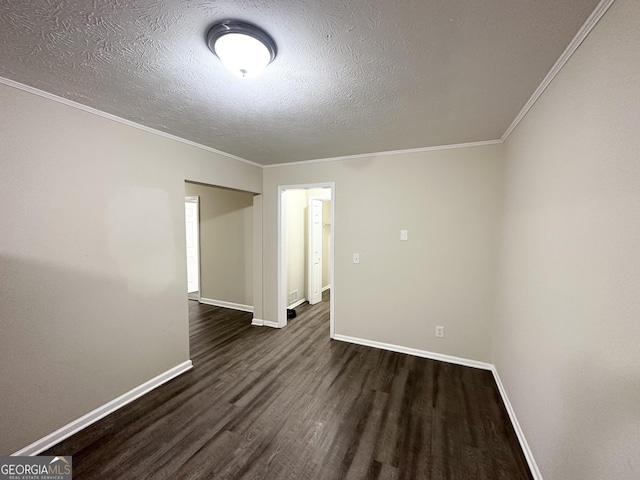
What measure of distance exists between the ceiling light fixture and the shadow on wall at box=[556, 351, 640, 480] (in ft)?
6.35

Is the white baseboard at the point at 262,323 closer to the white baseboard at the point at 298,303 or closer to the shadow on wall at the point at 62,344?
the white baseboard at the point at 298,303

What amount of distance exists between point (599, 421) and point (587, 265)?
0.62 meters

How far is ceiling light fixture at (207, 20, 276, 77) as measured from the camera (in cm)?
113

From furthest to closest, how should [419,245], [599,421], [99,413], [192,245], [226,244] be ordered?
[192,245] → [226,244] → [419,245] → [99,413] → [599,421]

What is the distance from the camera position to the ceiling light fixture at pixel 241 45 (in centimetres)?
113

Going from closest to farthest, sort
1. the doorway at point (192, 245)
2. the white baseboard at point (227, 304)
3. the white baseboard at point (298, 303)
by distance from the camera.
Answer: the white baseboard at point (227, 304) → the white baseboard at point (298, 303) → the doorway at point (192, 245)

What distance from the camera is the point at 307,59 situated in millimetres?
1361

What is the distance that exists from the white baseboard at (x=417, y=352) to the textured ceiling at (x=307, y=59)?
2430 millimetres

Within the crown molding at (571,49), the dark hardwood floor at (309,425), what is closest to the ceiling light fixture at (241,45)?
the crown molding at (571,49)

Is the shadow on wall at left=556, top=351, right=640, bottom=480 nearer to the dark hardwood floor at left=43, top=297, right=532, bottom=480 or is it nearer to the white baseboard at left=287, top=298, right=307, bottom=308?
the dark hardwood floor at left=43, top=297, right=532, bottom=480

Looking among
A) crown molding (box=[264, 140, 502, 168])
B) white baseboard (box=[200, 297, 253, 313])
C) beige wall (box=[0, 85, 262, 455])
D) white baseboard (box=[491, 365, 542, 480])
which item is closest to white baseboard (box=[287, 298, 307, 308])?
white baseboard (box=[200, 297, 253, 313])

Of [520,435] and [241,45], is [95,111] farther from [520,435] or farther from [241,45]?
[520,435]

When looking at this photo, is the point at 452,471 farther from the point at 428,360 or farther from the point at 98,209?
the point at 98,209

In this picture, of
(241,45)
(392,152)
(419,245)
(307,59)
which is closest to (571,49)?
(307,59)
